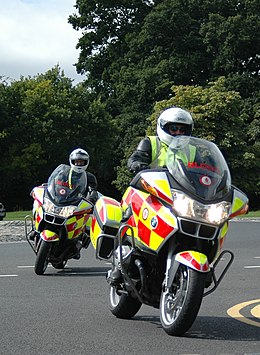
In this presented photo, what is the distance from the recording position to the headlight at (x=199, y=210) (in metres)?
6.39

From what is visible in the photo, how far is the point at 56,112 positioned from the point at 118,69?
7.54 m

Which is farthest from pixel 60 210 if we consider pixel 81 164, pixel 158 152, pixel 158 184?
pixel 158 184

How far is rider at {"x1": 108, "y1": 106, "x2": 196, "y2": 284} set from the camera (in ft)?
23.7

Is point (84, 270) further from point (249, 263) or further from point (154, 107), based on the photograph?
point (154, 107)

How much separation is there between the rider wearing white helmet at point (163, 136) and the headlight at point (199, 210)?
2.75ft

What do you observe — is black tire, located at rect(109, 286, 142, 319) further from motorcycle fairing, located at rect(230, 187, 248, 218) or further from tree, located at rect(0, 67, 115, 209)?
tree, located at rect(0, 67, 115, 209)

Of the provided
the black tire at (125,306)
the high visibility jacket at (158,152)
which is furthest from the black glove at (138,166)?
the black tire at (125,306)

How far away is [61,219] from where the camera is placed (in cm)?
1220

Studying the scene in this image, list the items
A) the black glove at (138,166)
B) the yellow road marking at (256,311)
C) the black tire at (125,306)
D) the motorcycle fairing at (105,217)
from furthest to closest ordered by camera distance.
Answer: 1. the yellow road marking at (256,311)
2. the black tire at (125,306)
3. the motorcycle fairing at (105,217)
4. the black glove at (138,166)

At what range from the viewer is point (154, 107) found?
180 feet

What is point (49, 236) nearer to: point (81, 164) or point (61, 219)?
point (61, 219)

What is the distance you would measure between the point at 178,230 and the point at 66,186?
6211 millimetres

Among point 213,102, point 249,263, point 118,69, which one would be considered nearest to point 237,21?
point 213,102

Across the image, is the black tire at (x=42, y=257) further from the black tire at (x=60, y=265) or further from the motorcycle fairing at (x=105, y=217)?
the motorcycle fairing at (x=105, y=217)
